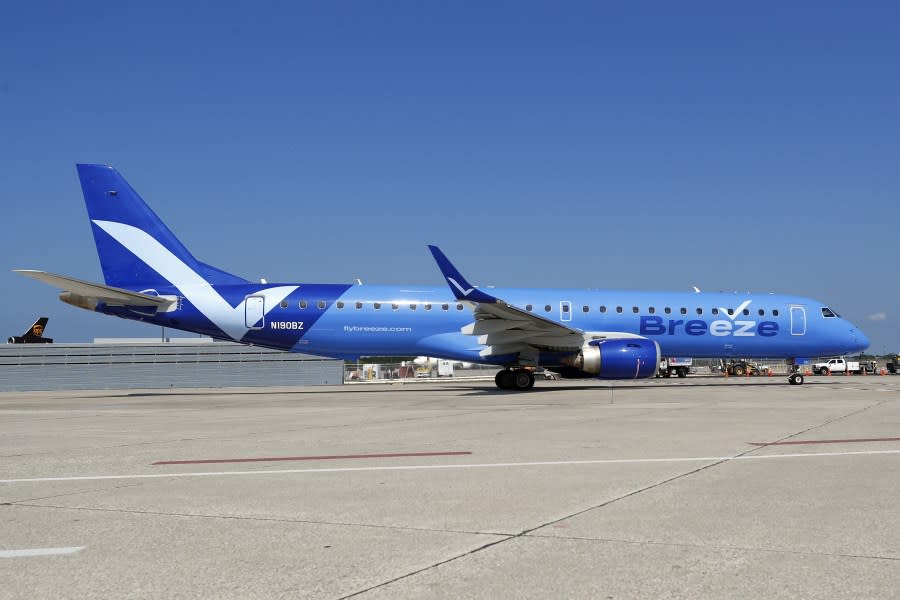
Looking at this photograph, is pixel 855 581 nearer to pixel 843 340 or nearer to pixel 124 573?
pixel 124 573

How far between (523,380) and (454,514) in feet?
64.3

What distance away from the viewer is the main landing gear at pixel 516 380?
24812 mm

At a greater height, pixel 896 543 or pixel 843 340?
pixel 843 340

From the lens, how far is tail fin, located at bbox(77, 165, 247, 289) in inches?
946

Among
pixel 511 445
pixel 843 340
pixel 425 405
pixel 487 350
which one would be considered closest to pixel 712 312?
pixel 843 340

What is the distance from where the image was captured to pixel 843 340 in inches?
1119

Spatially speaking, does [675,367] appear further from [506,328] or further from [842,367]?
[506,328]

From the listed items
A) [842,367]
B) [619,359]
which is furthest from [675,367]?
[619,359]

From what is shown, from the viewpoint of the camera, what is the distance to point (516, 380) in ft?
81.7

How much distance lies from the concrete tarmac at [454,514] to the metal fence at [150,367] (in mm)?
30642

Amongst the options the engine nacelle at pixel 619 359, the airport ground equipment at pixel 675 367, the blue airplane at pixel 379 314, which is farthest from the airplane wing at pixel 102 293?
the airport ground equipment at pixel 675 367

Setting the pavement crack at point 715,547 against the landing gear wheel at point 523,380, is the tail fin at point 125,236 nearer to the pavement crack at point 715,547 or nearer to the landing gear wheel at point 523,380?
the landing gear wheel at point 523,380

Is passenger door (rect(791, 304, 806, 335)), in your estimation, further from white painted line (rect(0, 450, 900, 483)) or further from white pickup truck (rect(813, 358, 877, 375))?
white pickup truck (rect(813, 358, 877, 375))

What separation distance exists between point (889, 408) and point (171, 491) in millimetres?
15245
